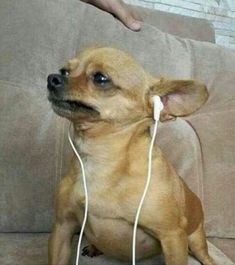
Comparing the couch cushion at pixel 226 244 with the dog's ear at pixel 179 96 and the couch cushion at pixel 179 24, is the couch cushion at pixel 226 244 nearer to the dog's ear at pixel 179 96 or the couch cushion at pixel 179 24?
the dog's ear at pixel 179 96

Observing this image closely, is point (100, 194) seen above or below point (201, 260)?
above

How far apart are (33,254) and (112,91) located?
46cm

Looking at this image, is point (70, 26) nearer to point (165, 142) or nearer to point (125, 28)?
point (125, 28)

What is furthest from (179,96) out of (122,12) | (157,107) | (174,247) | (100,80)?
(122,12)

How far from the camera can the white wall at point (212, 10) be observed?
78.2 inches

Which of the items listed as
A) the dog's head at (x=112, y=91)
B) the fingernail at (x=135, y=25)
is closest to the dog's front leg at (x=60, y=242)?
the dog's head at (x=112, y=91)

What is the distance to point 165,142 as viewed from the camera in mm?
1562

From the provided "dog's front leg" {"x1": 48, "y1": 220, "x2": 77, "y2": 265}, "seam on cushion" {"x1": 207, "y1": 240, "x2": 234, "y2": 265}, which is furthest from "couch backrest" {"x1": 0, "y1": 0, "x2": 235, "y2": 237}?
"dog's front leg" {"x1": 48, "y1": 220, "x2": 77, "y2": 265}

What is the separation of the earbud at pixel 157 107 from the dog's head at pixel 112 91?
0.07 feet

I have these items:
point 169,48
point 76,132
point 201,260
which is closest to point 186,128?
point 169,48

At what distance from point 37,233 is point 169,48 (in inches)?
26.5

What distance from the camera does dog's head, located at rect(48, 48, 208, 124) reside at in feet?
3.45

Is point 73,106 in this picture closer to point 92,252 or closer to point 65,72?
point 65,72

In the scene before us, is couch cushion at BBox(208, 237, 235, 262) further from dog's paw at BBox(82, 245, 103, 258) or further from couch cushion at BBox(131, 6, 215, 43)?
couch cushion at BBox(131, 6, 215, 43)
